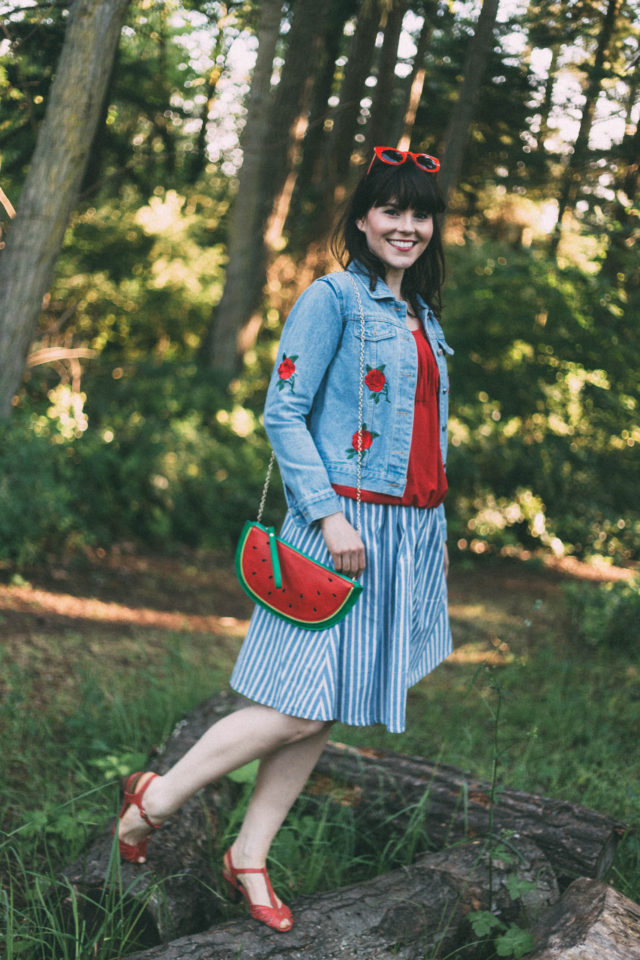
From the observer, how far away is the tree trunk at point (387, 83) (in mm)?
4199

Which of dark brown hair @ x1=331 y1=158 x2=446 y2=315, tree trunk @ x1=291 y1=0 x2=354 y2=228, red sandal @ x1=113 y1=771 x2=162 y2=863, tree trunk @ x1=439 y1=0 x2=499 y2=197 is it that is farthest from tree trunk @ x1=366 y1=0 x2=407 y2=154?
red sandal @ x1=113 y1=771 x2=162 y2=863

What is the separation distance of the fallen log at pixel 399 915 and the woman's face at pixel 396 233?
4.97 feet

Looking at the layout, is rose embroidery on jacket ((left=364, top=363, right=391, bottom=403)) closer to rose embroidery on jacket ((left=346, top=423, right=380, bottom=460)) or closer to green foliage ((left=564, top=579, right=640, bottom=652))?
rose embroidery on jacket ((left=346, top=423, right=380, bottom=460))

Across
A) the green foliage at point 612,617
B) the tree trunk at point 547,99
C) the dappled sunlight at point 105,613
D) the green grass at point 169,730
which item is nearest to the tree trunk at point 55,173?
the dappled sunlight at point 105,613

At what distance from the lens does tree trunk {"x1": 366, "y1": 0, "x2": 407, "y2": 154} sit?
4.20 meters

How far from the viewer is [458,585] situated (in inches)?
242

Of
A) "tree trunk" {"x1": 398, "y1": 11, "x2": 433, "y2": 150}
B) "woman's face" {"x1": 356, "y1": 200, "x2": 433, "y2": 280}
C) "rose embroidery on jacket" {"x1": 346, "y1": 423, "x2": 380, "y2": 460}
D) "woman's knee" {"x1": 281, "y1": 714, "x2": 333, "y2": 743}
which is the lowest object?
"woman's knee" {"x1": 281, "y1": 714, "x2": 333, "y2": 743}

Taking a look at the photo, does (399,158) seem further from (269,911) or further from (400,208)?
(269,911)

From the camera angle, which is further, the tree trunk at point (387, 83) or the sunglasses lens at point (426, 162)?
the tree trunk at point (387, 83)

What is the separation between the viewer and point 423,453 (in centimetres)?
202

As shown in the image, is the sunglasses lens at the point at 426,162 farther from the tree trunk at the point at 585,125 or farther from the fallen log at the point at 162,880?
the tree trunk at the point at 585,125

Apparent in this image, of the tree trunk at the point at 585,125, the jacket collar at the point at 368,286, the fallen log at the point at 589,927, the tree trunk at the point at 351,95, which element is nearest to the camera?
the fallen log at the point at 589,927

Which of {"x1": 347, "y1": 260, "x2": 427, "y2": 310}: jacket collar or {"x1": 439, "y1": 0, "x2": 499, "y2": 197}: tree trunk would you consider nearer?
{"x1": 347, "y1": 260, "x2": 427, "y2": 310}: jacket collar

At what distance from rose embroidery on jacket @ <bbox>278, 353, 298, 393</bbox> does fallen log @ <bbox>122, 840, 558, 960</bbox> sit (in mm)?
1205
